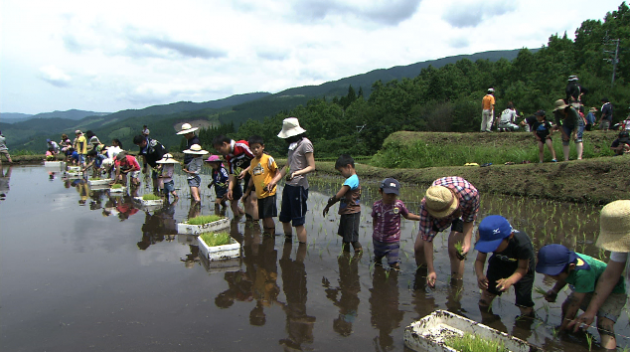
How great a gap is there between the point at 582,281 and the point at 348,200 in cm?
270

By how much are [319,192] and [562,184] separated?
5.81 meters

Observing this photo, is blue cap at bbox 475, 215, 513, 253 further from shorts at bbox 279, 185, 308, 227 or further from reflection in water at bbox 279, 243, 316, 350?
shorts at bbox 279, 185, 308, 227

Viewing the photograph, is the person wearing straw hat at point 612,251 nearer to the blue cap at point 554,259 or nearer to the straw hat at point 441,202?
the blue cap at point 554,259

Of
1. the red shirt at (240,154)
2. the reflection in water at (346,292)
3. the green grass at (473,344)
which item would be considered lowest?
the reflection in water at (346,292)

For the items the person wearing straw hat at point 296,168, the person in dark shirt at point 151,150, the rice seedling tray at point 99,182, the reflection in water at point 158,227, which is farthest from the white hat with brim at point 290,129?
the rice seedling tray at point 99,182

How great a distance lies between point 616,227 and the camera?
304 centimetres

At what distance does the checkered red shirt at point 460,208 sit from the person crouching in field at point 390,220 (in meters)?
0.49

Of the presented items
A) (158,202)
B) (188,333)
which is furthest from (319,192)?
(188,333)

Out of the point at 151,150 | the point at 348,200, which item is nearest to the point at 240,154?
the point at 348,200

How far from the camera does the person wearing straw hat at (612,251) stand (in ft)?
9.81

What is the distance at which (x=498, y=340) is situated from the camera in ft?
9.78

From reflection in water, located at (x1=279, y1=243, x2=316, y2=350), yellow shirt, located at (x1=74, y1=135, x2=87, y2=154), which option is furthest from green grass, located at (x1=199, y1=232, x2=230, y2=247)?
yellow shirt, located at (x1=74, y1=135, x2=87, y2=154)

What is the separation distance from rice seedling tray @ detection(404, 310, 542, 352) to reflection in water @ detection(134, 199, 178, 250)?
420cm

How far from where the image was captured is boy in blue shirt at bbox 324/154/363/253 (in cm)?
505
